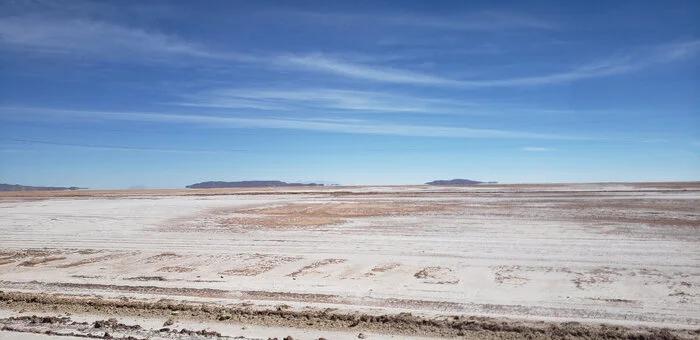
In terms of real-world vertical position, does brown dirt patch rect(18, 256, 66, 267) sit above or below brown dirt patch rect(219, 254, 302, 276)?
above

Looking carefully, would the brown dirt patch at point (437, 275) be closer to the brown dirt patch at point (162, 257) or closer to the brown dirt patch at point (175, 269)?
the brown dirt patch at point (175, 269)

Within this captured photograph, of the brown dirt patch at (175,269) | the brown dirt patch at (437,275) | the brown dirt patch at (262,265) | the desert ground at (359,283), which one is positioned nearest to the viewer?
the desert ground at (359,283)

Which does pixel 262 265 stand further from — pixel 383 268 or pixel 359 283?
pixel 359 283

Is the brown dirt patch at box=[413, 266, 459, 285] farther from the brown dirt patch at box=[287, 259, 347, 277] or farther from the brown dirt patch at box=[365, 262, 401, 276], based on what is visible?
the brown dirt patch at box=[287, 259, 347, 277]

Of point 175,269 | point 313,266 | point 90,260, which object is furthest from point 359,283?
point 90,260

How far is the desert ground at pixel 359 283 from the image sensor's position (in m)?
8.20

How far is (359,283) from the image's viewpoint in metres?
11.4

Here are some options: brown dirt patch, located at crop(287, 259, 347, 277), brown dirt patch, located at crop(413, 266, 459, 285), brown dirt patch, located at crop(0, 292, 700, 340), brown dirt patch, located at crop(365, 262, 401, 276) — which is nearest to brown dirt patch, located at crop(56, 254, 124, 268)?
brown dirt patch, located at crop(0, 292, 700, 340)

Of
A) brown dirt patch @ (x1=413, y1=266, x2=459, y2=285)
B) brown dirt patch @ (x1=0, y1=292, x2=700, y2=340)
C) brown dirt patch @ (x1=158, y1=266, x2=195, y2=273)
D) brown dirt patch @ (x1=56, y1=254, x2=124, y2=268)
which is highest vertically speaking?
brown dirt patch @ (x1=56, y1=254, x2=124, y2=268)

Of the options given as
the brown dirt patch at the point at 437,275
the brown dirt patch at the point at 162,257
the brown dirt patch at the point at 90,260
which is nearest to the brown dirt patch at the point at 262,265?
the brown dirt patch at the point at 162,257

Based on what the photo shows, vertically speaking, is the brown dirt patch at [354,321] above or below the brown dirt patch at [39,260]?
below

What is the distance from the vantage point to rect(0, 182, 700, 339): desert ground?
26.9 feet

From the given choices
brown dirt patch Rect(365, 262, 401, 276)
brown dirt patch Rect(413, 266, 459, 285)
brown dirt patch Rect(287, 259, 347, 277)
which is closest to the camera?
brown dirt patch Rect(413, 266, 459, 285)

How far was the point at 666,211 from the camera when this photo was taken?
28.9m
